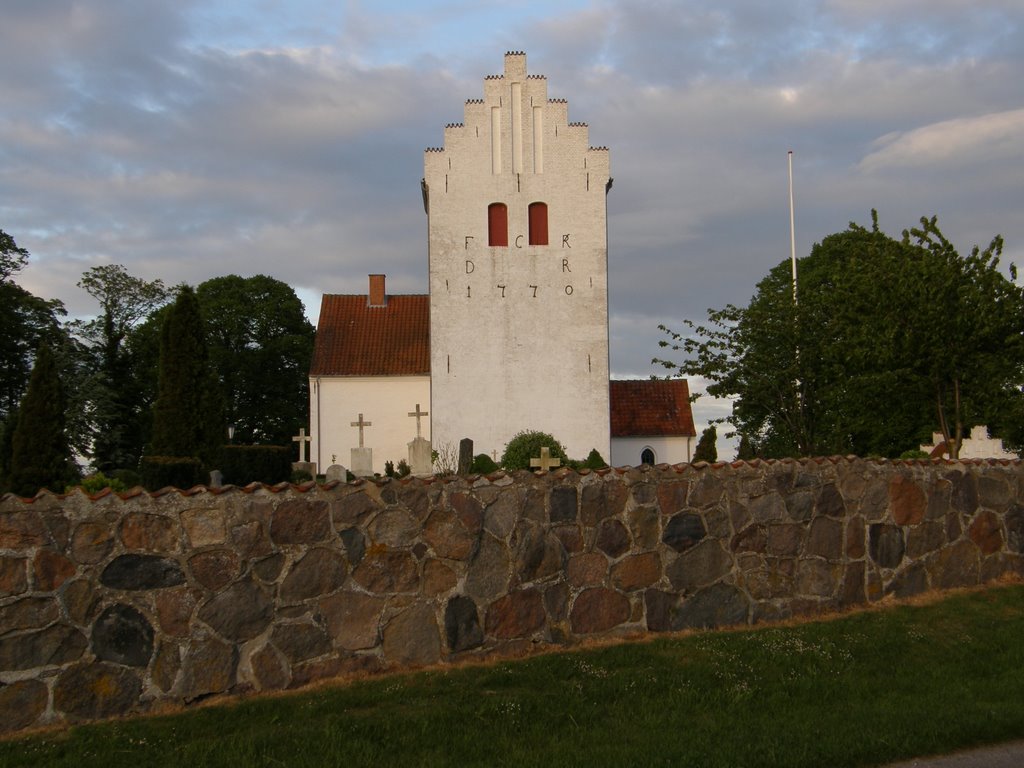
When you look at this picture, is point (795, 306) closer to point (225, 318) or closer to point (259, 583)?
point (259, 583)

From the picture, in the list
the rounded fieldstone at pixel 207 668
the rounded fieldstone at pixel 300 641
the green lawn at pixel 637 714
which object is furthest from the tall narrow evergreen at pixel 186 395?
the green lawn at pixel 637 714

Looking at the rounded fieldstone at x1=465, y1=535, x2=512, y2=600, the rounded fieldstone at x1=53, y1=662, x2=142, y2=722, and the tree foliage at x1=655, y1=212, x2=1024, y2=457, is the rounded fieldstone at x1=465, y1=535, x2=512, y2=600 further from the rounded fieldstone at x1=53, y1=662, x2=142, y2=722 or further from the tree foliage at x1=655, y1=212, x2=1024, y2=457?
the tree foliage at x1=655, y1=212, x2=1024, y2=457

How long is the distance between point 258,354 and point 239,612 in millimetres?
38667

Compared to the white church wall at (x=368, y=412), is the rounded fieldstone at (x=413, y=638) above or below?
below

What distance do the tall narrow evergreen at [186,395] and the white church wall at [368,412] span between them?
31.7 feet

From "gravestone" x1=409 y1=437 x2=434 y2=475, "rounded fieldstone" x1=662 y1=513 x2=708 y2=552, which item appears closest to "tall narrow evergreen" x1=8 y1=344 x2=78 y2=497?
"gravestone" x1=409 y1=437 x2=434 y2=475

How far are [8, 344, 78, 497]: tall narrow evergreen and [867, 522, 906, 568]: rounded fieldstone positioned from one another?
55.6 feet

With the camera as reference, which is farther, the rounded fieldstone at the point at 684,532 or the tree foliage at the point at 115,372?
the tree foliage at the point at 115,372

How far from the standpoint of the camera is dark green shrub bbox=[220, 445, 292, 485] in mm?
24016

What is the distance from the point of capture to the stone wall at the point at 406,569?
6.19 meters

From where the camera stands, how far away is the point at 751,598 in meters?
8.55

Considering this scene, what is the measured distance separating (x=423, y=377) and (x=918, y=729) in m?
29.8

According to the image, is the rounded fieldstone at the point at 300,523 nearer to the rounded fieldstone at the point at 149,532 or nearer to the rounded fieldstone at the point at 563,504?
the rounded fieldstone at the point at 149,532

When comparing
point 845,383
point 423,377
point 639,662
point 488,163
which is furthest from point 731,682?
point 423,377
